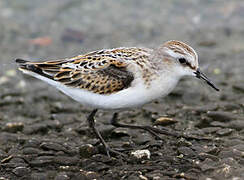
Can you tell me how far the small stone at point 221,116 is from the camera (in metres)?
7.06

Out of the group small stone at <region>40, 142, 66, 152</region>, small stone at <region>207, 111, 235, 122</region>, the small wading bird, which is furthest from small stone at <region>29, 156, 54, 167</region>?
small stone at <region>207, 111, 235, 122</region>

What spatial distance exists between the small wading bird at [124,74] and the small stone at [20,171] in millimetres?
1185

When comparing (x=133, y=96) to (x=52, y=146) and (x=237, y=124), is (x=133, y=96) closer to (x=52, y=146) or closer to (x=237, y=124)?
(x=52, y=146)

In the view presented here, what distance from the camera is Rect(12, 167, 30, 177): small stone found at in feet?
19.2

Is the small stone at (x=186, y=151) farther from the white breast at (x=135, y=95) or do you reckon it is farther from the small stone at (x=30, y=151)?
the small stone at (x=30, y=151)

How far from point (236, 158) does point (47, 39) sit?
7046mm

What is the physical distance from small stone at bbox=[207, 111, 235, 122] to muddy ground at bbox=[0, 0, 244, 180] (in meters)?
0.02

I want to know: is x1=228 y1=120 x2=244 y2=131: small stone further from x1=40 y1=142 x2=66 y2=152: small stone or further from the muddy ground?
x1=40 y1=142 x2=66 y2=152: small stone

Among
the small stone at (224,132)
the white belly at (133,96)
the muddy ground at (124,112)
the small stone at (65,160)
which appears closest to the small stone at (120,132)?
the muddy ground at (124,112)

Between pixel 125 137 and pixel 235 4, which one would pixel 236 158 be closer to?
pixel 125 137

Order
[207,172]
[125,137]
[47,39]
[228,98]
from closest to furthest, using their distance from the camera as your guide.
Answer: [207,172] → [125,137] → [228,98] → [47,39]

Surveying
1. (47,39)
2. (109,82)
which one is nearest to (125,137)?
(109,82)

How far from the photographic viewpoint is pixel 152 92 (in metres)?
5.96

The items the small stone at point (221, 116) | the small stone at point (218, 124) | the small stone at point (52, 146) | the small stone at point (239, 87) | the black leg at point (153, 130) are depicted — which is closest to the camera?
the small stone at point (52, 146)
